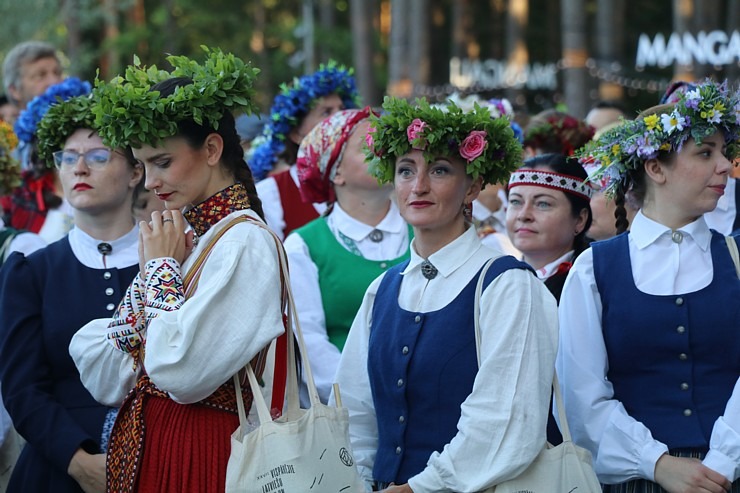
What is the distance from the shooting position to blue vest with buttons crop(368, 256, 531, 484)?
3838 mm

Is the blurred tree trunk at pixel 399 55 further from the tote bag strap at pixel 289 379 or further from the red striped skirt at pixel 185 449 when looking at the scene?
the red striped skirt at pixel 185 449

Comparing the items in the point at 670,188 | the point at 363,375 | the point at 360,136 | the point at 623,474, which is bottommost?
the point at 623,474

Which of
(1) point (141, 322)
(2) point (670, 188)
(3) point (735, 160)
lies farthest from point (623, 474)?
(1) point (141, 322)

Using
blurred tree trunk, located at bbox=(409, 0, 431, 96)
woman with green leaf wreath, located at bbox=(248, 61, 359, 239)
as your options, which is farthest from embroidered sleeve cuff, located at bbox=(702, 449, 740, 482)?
blurred tree trunk, located at bbox=(409, 0, 431, 96)

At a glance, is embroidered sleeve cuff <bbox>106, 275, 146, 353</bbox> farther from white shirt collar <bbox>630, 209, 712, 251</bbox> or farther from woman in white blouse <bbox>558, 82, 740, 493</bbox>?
white shirt collar <bbox>630, 209, 712, 251</bbox>

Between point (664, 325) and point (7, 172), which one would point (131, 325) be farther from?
point (7, 172)

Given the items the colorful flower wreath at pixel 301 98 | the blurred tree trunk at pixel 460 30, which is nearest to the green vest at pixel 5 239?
the colorful flower wreath at pixel 301 98

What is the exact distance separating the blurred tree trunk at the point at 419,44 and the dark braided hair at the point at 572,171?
14.8 metres

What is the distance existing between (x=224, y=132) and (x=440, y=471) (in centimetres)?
132

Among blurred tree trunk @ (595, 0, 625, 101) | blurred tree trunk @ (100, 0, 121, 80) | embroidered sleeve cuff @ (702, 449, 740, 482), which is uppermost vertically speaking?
blurred tree trunk @ (100, 0, 121, 80)

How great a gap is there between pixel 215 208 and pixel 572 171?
1879 millimetres

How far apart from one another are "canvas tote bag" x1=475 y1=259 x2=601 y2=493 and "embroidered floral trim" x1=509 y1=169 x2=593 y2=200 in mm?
1692

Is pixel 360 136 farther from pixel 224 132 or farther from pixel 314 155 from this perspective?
pixel 224 132

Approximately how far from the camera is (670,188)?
4.19 m
